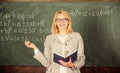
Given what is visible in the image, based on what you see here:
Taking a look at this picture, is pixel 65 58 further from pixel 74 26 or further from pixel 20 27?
pixel 20 27

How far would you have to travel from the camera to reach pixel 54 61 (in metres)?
3.25

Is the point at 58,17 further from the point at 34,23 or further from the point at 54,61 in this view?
the point at 34,23

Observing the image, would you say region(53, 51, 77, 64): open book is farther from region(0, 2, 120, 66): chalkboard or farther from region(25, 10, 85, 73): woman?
region(0, 2, 120, 66): chalkboard

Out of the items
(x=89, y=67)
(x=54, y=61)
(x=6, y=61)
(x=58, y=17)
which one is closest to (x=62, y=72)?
(x=54, y=61)

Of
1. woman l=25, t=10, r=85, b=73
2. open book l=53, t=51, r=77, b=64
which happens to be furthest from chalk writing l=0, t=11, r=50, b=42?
open book l=53, t=51, r=77, b=64

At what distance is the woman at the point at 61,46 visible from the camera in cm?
322

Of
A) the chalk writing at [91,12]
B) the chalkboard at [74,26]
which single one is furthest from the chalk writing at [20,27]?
the chalk writing at [91,12]

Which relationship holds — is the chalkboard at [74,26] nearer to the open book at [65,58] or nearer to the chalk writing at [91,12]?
the chalk writing at [91,12]

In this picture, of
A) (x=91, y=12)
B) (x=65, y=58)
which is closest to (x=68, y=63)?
(x=65, y=58)

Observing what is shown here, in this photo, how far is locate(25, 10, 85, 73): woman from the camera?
3.22 m

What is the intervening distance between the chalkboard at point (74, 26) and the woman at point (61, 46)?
33.0 inches

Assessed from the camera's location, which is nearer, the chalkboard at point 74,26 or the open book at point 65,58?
the open book at point 65,58

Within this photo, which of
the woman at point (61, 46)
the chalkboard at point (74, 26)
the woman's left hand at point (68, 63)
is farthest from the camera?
the chalkboard at point (74, 26)

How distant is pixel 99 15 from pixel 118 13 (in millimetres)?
318
